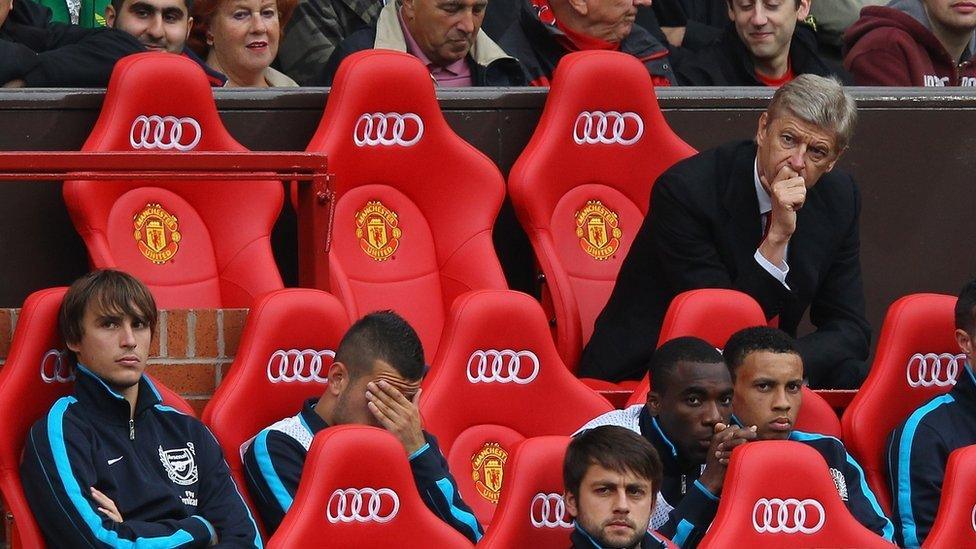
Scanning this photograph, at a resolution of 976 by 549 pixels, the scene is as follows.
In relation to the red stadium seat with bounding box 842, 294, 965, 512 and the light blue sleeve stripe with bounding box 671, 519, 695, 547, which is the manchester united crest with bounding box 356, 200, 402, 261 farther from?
the light blue sleeve stripe with bounding box 671, 519, 695, 547

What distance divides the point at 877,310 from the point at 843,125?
4.05ft

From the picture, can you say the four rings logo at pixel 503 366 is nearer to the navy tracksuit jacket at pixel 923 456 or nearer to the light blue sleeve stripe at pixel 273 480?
the light blue sleeve stripe at pixel 273 480

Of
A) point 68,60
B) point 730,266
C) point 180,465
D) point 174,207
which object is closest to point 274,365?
point 180,465

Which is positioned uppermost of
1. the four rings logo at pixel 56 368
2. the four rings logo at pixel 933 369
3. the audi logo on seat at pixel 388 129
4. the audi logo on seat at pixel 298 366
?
the audi logo on seat at pixel 388 129

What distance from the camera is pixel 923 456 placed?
4.98 m

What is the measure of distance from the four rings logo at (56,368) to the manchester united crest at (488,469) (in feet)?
3.33

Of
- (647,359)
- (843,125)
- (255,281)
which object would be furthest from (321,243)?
(843,125)

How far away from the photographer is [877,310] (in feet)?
21.6

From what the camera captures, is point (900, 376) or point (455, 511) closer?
point (455, 511)

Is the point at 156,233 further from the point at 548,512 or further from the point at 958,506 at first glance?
the point at 958,506

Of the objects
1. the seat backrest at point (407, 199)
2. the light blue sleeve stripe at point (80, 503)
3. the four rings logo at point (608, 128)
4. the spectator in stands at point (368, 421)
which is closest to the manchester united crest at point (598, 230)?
the four rings logo at point (608, 128)

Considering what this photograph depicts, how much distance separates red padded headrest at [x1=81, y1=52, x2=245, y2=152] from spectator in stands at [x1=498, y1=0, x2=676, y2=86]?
133 cm

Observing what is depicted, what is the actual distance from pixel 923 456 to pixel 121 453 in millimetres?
1868

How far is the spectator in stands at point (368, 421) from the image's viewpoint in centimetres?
465
